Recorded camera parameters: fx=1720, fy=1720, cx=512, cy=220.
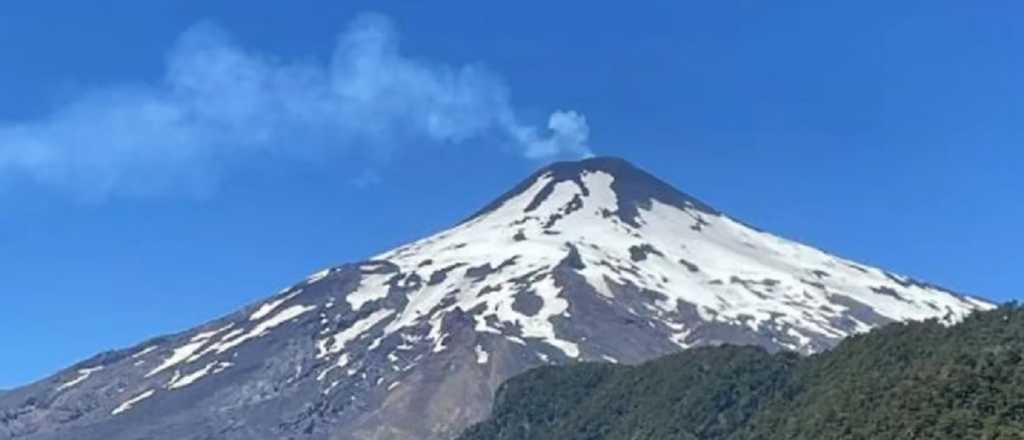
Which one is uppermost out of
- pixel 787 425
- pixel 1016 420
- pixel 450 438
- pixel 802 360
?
pixel 450 438

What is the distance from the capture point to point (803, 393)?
102 metres

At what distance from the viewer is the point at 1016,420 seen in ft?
220

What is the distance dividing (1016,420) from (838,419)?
12566 mm

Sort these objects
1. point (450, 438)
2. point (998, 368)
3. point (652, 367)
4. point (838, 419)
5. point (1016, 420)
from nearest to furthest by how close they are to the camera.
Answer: point (1016, 420), point (998, 368), point (838, 419), point (652, 367), point (450, 438)

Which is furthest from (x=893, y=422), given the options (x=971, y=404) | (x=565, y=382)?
(x=565, y=382)

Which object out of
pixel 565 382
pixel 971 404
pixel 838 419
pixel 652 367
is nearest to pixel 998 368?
pixel 971 404

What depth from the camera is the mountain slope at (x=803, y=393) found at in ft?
229

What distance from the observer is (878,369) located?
92875 millimetres

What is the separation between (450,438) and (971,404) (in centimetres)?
12715

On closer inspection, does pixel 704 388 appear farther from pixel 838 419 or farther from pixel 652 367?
pixel 838 419

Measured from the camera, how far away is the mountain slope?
69.9m

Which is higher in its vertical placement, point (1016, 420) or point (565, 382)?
point (565, 382)

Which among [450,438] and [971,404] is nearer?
[971,404]

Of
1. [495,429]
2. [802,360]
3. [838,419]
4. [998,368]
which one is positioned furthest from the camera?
[495,429]
